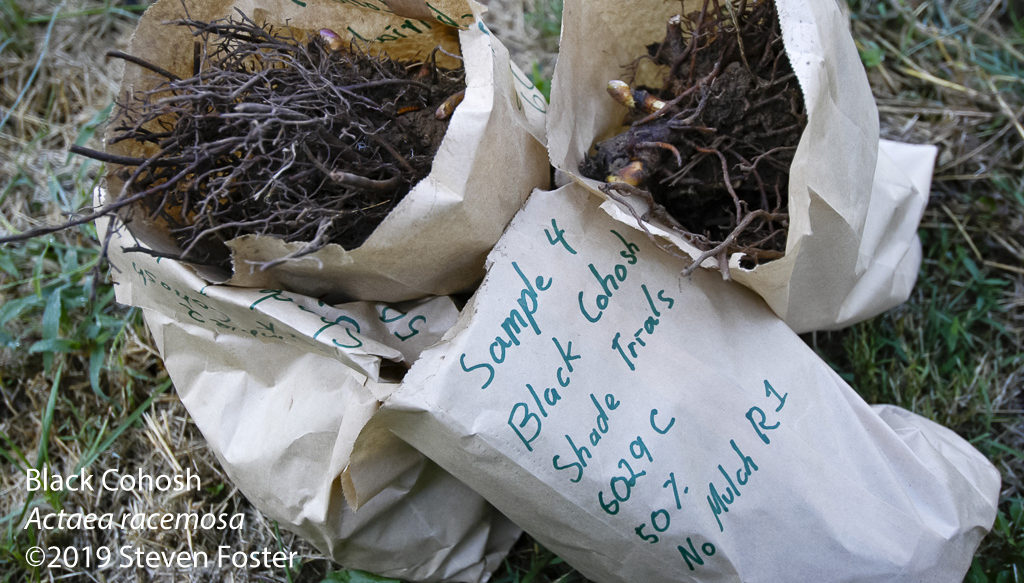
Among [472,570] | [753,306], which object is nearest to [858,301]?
[753,306]

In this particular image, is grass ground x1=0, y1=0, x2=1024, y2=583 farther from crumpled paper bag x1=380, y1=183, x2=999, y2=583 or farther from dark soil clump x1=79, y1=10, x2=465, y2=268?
dark soil clump x1=79, y1=10, x2=465, y2=268

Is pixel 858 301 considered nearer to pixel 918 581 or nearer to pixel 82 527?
pixel 918 581

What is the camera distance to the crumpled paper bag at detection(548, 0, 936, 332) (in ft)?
2.65

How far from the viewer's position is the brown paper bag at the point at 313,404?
81 centimetres

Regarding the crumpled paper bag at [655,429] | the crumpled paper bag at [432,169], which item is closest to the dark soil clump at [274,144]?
the crumpled paper bag at [432,169]

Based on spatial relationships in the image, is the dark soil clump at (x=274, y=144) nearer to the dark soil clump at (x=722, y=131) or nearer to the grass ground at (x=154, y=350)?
the dark soil clump at (x=722, y=131)

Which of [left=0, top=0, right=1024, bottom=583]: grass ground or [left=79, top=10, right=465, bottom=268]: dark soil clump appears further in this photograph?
[left=0, top=0, right=1024, bottom=583]: grass ground

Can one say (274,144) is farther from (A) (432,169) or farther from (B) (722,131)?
(B) (722,131)

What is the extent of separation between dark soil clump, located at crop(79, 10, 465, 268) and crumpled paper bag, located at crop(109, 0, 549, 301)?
0.03 meters

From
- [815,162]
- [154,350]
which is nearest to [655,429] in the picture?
[815,162]

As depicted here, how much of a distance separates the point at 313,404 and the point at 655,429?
1.35ft

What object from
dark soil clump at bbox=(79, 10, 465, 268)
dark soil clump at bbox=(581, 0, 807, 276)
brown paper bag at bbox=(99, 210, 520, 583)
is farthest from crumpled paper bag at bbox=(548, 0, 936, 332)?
brown paper bag at bbox=(99, 210, 520, 583)

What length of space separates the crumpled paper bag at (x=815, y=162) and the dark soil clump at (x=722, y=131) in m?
0.05

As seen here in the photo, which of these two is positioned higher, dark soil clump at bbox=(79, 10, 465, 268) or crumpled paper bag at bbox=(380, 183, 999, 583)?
dark soil clump at bbox=(79, 10, 465, 268)
